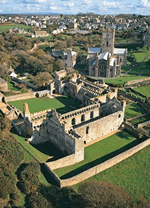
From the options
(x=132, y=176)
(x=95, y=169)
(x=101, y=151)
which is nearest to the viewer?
(x=95, y=169)

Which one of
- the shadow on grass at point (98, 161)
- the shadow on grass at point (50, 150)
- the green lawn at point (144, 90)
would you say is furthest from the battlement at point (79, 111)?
the green lawn at point (144, 90)

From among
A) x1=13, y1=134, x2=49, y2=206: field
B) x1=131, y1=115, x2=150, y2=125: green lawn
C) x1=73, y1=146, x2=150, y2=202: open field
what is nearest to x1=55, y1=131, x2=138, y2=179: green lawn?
x1=73, y1=146, x2=150, y2=202: open field

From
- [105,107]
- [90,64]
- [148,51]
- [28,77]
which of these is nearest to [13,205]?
[105,107]

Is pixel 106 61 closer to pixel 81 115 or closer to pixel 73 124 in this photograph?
pixel 81 115

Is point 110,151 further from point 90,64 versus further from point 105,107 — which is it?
point 90,64

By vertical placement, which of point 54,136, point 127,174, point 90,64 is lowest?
point 127,174

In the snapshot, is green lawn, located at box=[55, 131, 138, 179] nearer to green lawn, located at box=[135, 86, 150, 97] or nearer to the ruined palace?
the ruined palace

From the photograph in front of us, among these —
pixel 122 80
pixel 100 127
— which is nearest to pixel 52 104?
pixel 100 127
